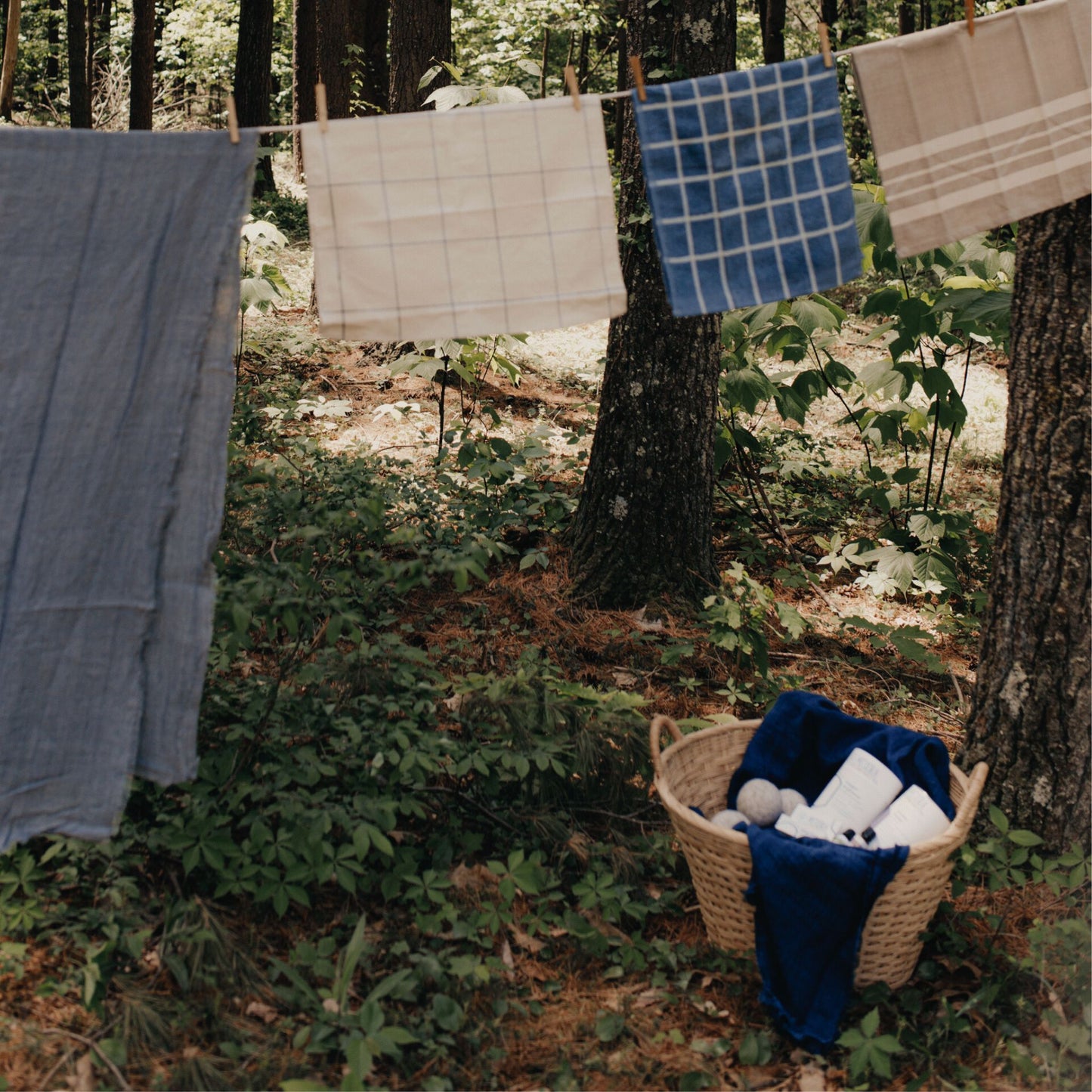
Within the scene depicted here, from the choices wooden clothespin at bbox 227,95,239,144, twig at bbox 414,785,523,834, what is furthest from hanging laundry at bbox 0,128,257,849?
twig at bbox 414,785,523,834

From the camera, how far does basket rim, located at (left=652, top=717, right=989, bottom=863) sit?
6.95 ft

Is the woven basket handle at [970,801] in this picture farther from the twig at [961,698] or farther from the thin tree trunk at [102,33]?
the thin tree trunk at [102,33]

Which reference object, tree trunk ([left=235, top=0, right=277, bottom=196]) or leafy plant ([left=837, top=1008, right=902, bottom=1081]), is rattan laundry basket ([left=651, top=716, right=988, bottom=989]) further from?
tree trunk ([left=235, top=0, right=277, bottom=196])

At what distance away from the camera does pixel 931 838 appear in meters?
2.23

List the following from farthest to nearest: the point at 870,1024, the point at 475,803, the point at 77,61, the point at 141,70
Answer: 1. the point at 77,61
2. the point at 141,70
3. the point at 475,803
4. the point at 870,1024

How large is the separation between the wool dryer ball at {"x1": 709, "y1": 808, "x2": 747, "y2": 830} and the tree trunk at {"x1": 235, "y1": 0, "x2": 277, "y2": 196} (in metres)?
9.31

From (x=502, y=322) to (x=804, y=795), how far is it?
1467 millimetres

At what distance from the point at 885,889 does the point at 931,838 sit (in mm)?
193

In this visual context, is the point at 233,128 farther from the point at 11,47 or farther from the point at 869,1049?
the point at 11,47

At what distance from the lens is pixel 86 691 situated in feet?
6.42

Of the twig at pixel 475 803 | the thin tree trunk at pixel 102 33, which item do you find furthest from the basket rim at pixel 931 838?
the thin tree trunk at pixel 102 33

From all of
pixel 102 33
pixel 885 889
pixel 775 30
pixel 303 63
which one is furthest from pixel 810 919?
pixel 102 33

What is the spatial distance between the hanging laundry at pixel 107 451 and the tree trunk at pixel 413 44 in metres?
4.50

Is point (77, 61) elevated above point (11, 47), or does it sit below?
above
